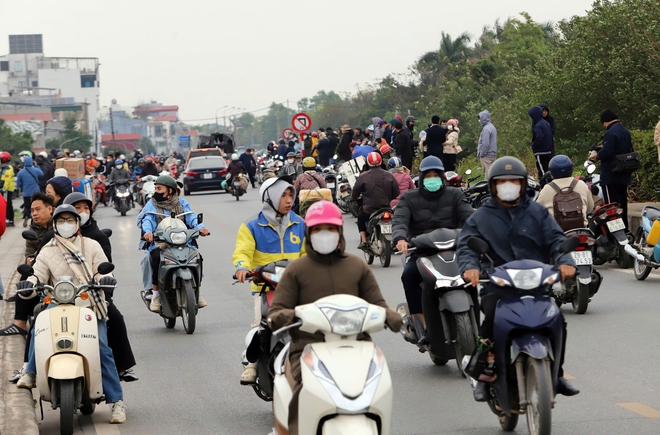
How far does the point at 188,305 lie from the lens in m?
12.9

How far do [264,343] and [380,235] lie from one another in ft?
36.2

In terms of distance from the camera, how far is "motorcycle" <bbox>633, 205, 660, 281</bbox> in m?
14.7

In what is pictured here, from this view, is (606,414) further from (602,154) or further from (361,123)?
(361,123)

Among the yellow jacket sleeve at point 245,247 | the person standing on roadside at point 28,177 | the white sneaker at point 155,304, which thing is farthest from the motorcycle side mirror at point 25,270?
the person standing on roadside at point 28,177

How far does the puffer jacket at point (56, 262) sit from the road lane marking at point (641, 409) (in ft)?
12.9

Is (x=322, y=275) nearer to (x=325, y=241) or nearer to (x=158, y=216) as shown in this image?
(x=325, y=241)

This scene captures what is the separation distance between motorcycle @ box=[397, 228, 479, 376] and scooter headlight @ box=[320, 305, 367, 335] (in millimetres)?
3374

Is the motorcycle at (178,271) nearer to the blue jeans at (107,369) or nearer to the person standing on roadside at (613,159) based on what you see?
the blue jeans at (107,369)

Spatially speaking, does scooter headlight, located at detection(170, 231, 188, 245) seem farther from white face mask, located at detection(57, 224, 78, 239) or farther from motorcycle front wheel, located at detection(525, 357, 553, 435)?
motorcycle front wheel, located at detection(525, 357, 553, 435)

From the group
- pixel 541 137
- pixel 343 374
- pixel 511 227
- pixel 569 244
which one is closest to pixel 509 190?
pixel 511 227

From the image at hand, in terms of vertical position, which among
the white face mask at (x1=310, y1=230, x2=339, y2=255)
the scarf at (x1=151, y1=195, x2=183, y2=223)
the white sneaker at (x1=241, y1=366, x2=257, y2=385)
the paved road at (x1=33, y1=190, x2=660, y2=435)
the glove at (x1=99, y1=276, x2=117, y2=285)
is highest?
the white face mask at (x1=310, y1=230, x2=339, y2=255)

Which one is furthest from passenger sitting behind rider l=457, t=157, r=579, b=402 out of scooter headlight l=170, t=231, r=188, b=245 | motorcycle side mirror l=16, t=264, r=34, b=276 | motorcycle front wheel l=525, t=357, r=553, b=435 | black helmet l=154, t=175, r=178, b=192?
black helmet l=154, t=175, r=178, b=192

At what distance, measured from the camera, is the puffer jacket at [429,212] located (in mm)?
10141

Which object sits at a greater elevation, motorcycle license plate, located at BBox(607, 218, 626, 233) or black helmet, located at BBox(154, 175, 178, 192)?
black helmet, located at BBox(154, 175, 178, 192)
